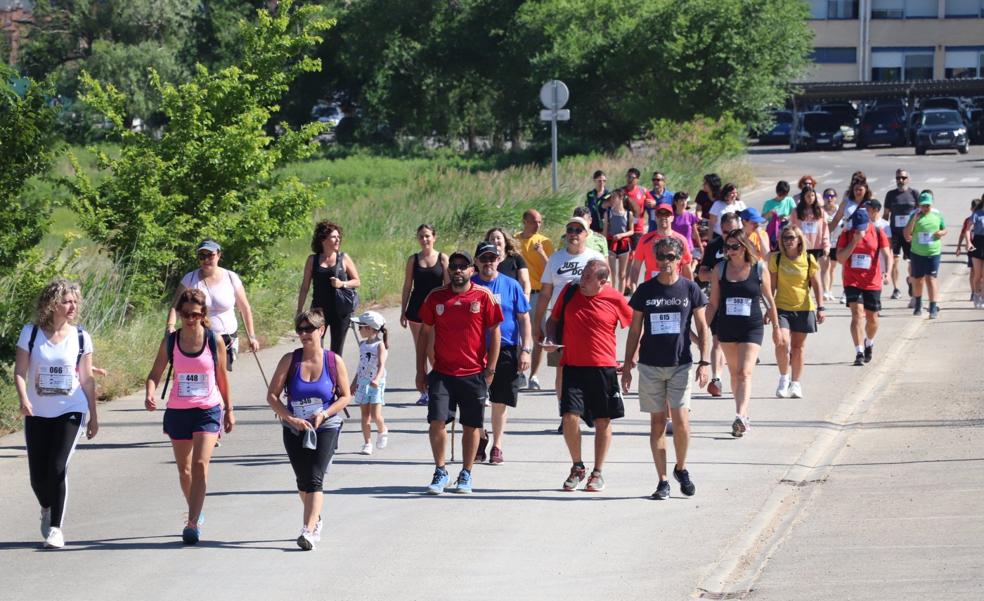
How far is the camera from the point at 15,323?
1302 cm

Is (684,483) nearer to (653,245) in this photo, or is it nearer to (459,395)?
(459,395)

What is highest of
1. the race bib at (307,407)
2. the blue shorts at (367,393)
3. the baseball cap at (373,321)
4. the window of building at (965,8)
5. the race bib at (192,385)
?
the window of building at (965,8)

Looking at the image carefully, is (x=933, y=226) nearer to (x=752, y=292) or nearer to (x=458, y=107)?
(x=752, y=292)

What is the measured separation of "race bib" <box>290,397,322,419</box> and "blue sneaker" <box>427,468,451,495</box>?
1.64 meters

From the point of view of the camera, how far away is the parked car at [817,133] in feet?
202

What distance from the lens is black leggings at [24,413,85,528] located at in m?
9.02

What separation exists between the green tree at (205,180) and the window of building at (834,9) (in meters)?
73.6

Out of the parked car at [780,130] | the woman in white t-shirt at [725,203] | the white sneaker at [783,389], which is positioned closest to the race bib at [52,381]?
the white sneaker at [783,389]

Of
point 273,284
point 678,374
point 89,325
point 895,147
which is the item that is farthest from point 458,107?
point 678,374

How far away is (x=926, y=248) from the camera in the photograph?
768 inches

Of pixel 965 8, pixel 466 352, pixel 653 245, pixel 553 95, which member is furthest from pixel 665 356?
pixel 965 8

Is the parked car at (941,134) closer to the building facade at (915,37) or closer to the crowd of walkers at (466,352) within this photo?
the building facade at (915,37)

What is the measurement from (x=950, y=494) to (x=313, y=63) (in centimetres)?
1107

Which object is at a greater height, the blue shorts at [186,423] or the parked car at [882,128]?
the parked car at [882,128]
